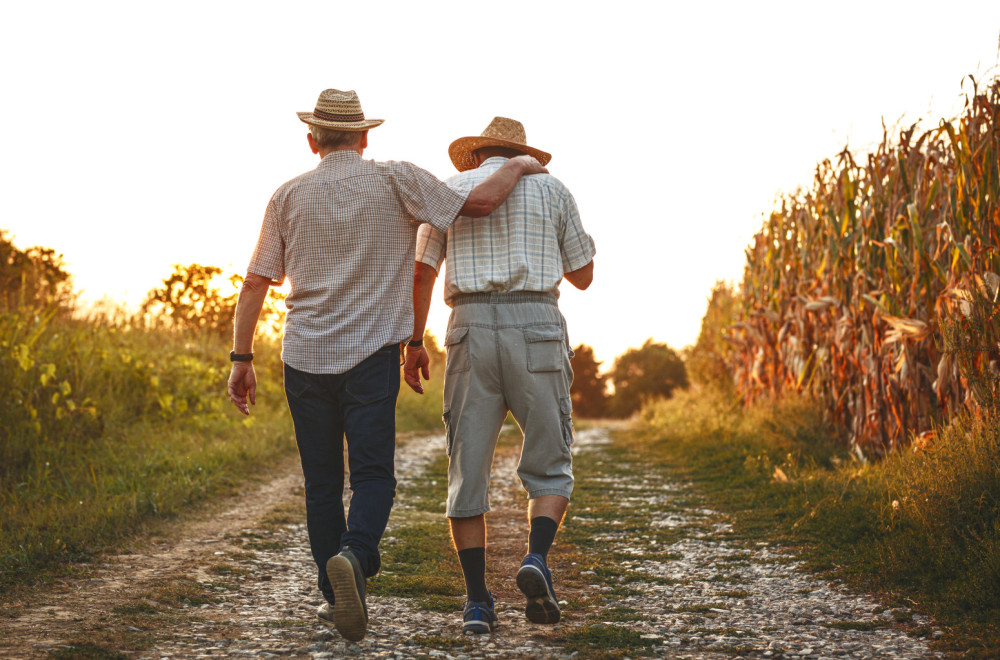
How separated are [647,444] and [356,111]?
873 cm

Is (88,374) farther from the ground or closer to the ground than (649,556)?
farther from the ground

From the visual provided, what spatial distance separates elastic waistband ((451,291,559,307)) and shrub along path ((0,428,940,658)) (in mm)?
1237

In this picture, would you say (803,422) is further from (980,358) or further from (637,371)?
(637,371)

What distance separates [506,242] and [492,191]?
20cm

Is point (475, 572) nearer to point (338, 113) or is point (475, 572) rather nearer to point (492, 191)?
point (492, 191)

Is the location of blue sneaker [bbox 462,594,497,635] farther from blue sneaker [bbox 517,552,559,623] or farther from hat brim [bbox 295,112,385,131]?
hat brim [bbox 295,112,385,131]

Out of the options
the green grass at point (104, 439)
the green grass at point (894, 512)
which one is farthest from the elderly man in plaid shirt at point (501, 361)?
the green grass at point (104, 439)

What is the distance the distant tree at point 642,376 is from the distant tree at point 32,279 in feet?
112

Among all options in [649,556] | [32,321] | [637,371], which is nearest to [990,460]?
[649,556]

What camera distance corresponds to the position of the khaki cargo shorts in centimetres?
320

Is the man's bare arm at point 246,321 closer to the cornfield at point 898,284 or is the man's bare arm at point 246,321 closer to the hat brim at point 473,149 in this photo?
the hat brim at point 473,149

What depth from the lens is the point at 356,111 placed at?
330 centimetres

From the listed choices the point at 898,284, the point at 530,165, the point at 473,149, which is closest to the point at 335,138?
the point at 473,149

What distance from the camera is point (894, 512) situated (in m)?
4.12
